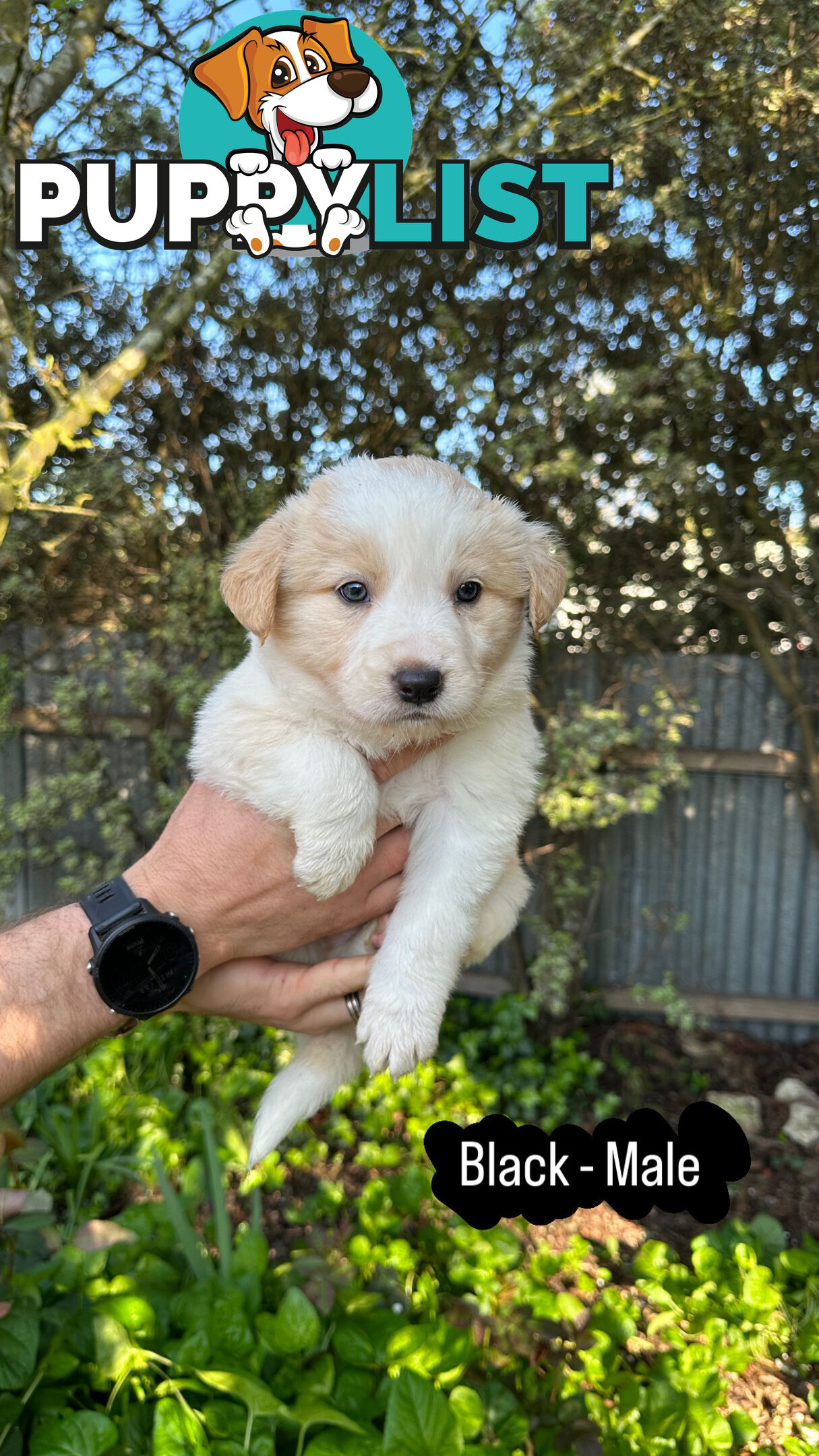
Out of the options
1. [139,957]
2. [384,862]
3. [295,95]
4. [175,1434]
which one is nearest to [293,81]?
[295,95]

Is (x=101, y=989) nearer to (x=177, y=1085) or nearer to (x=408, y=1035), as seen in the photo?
(x=408, y=1035)

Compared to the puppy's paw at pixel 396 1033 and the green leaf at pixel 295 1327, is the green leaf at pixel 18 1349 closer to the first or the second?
the green leaf at pixel 295 1327

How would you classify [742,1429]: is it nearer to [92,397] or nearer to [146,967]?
[146,967]

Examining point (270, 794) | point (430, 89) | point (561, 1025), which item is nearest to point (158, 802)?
point (561, 1025)

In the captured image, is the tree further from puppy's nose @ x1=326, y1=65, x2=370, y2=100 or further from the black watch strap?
the black watch strap

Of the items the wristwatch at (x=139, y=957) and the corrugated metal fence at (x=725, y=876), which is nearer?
the wristwatch at (x=139, y=957)

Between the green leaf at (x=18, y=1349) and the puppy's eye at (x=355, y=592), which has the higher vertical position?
the puppy's eye at (x=355, y=592)

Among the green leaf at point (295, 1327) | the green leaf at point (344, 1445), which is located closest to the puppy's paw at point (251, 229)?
the green leaf at point (295, 1327)
